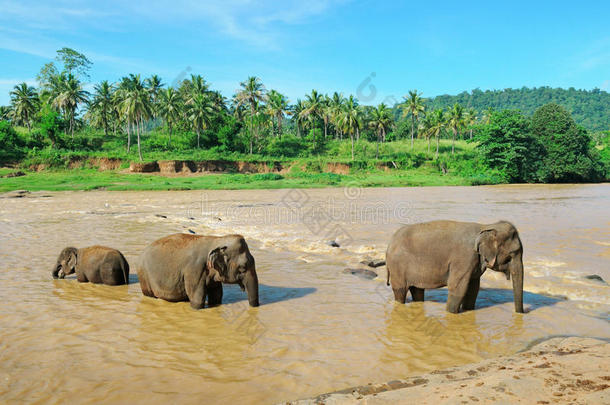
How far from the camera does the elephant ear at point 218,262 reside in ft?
22.2

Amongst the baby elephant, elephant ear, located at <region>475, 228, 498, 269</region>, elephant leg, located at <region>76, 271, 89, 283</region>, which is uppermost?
elephant ear, located at <region>475, 228, 498, 269</region>

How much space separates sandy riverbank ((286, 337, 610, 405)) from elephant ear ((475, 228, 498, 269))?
1.69 m

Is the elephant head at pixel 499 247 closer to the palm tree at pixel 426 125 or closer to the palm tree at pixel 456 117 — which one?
the palm tree at pixel 426 125

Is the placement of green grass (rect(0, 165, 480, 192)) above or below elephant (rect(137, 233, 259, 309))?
above

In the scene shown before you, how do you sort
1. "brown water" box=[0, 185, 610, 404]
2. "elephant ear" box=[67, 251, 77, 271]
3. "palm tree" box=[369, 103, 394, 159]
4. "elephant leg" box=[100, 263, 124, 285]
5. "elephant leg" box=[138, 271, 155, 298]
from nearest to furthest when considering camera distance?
1. "brown water" box=[0, 185, 610, 404]
2. "elephant leg" box=[138, 271, 155, 298]
3. "elephant leg" box=[100, 263, 124, 285]
4. "elephant ear" box=[67, 251, 77, 271]
5. "palm tree" box=[369, 103, 394, 159]

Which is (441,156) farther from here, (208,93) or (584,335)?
(584,335)

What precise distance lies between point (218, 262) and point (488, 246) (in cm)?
445

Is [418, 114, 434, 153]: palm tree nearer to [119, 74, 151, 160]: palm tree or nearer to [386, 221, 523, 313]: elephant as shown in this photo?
[119, 74, 151, 160]: palm tree

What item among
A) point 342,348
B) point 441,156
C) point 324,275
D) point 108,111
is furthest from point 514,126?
point 108,111

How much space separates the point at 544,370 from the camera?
3.84 metres

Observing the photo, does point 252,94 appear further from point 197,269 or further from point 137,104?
point 197,269

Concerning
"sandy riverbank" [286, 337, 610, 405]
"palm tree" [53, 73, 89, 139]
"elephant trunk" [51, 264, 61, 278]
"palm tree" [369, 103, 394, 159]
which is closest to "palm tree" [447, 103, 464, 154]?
"palm tree" [369, 103, 394, 159]

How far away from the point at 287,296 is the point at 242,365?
2925 mm

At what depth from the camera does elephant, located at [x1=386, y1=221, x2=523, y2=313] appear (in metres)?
6.39
